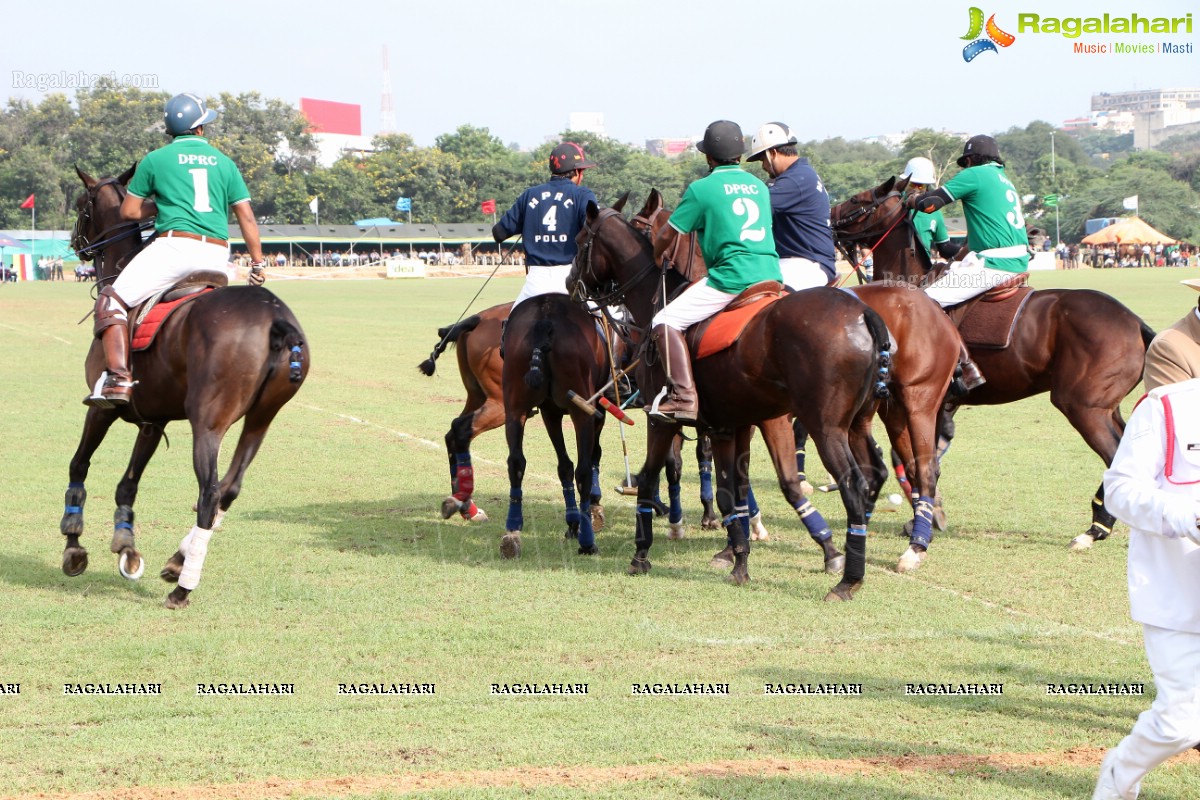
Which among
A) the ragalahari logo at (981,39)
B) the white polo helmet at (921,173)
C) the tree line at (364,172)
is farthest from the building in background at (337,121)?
the white polo helmet at (921,173)

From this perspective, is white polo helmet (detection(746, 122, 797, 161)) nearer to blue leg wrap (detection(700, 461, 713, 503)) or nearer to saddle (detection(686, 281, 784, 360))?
saddle (detection(686, 281, 784, 360))

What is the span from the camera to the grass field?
5.31m

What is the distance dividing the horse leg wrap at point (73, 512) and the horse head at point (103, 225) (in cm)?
152

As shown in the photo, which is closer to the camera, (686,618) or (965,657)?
(965,657)

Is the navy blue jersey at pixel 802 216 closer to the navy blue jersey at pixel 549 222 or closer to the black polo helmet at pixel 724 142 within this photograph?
the black polo helmet at pixel 724 142

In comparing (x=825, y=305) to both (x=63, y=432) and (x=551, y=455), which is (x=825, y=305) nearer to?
(x=551, y=455)

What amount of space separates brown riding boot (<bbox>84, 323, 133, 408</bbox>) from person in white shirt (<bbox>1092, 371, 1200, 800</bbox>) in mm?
6402

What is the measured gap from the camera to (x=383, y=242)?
9638 centimetres

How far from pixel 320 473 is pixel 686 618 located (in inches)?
266

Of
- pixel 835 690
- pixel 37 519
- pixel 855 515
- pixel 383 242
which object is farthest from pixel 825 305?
pixel 383 242

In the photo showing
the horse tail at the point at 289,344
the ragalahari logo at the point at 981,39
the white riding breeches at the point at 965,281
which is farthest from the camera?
the ragalahari logo at the point at 981,39

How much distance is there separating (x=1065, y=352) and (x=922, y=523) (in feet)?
6.55

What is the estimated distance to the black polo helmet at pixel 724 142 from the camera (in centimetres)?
889

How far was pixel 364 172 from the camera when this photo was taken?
10712 centimetres
